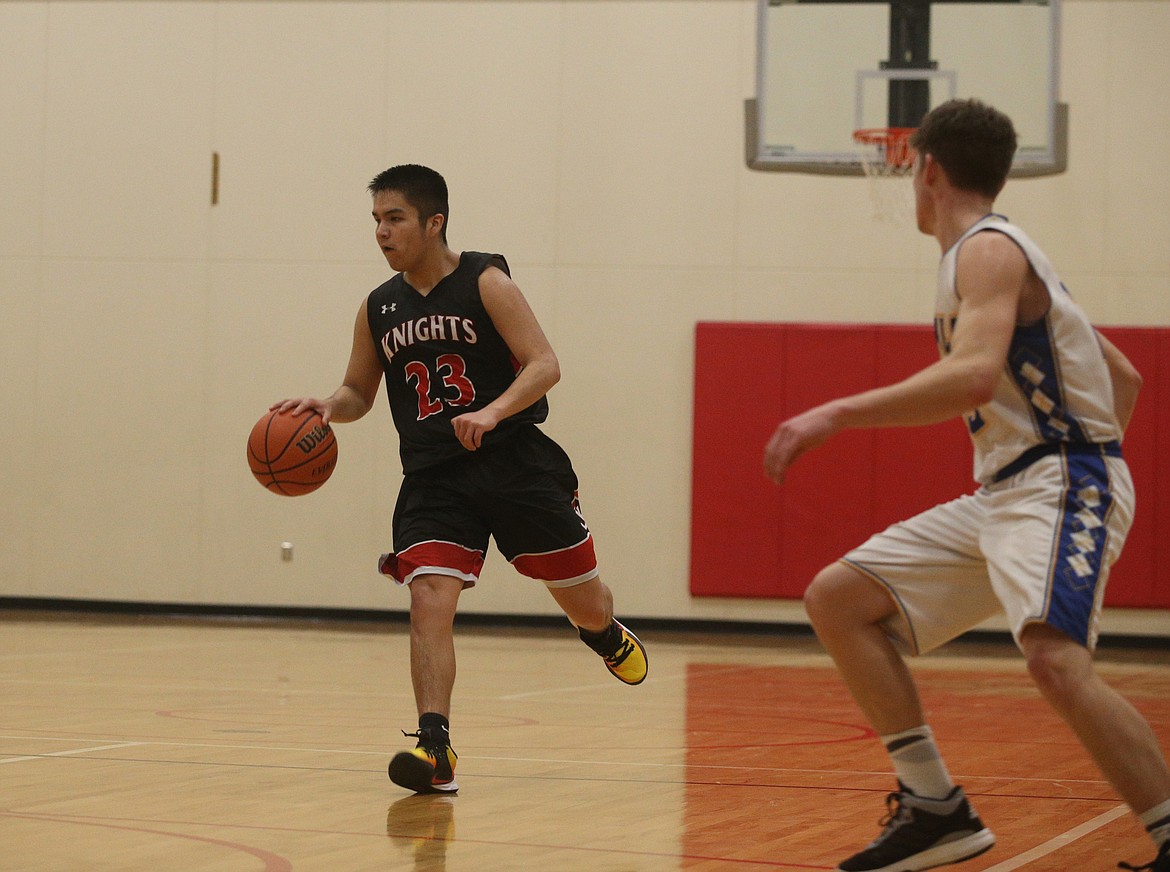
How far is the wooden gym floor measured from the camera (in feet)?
10.8

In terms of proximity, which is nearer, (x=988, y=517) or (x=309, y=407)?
(x=988, y=517)

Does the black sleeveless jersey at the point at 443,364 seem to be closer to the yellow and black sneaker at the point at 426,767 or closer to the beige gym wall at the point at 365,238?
the yellow and black sneaker at the point at 426,767

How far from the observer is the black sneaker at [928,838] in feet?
9.41

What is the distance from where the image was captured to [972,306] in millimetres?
2805

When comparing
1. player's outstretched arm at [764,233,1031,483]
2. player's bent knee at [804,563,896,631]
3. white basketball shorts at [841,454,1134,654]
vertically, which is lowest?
player's bent knee at [804,563,896,631]

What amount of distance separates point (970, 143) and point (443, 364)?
6.66 feet

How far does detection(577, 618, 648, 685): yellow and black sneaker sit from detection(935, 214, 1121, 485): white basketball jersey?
2448 millimetres

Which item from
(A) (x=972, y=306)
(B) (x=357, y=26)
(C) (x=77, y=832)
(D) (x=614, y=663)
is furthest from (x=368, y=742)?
(B) (x=357, y=26)

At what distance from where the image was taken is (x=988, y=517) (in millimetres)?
2928

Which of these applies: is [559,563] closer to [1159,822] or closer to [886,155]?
[1159,822]

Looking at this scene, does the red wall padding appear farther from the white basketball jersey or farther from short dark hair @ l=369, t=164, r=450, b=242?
the white basketball jersey

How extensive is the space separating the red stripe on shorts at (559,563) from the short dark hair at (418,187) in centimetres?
100

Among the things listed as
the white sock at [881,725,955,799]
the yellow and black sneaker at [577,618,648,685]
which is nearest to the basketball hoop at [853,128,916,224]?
the yellow and black sneaker at [577,618,648,685]

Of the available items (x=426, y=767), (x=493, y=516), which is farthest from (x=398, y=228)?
(x=426, y=767)
